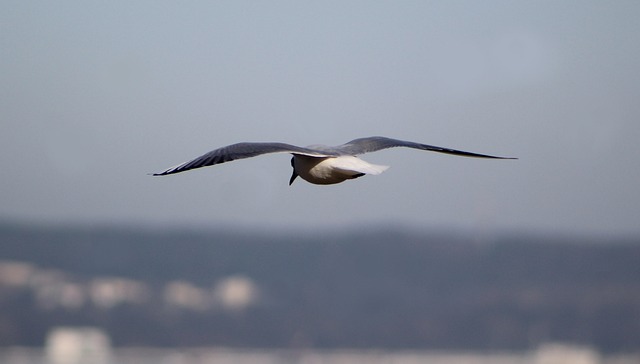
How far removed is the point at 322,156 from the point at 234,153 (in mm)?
909

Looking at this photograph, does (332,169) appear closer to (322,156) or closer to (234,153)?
(322,156)

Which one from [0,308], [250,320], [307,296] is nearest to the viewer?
[0,308]

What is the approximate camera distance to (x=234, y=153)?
11.8 meters

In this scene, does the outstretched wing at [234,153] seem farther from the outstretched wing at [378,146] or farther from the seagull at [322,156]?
the outstretched wing at [378,146]

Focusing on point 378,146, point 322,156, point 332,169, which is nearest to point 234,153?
point 322,156

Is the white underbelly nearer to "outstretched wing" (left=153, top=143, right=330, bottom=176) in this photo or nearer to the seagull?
the seagull

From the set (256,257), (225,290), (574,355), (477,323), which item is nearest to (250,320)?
(225,290)

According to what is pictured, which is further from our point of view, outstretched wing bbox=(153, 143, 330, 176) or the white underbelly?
the white underbelly

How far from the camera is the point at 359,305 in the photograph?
245ft

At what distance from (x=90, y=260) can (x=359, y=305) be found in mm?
14264

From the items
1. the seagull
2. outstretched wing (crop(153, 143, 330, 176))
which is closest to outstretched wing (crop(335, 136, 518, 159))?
the seagull

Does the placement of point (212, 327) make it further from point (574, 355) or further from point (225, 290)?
point (574, 355)

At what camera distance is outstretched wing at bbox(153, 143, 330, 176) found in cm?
1170

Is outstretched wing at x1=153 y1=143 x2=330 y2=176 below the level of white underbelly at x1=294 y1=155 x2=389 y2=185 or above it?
above
